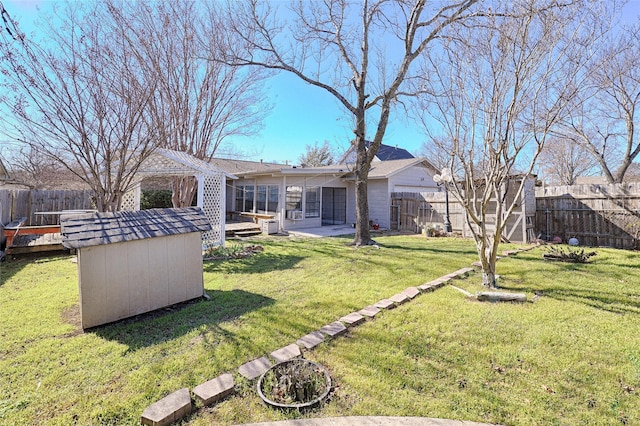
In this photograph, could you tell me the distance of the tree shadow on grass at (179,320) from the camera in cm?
345

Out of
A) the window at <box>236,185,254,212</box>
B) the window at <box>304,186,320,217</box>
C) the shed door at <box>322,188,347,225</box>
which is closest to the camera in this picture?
the window at <box>304,186,320,217</box>

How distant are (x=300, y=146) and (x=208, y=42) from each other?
71.0 feet

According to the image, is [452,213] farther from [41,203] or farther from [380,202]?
[41,203]

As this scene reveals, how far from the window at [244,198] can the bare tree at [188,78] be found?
457 cm

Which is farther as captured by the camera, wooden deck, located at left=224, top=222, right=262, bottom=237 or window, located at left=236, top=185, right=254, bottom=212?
window, located at left=236, top=185, right=254, bottom=212

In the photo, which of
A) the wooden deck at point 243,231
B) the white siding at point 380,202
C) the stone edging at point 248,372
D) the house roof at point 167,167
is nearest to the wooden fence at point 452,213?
the white siding at point 380,202

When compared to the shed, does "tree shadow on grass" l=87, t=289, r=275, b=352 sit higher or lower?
lower

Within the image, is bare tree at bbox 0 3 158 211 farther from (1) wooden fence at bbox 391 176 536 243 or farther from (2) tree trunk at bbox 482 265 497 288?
(1) wooden fence at bbox 391 176 536 243

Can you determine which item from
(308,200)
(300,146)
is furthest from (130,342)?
(300,146)

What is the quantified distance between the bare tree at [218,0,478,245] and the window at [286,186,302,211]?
4.76 meters

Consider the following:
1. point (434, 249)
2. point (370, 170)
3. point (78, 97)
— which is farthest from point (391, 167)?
point (78, 97)

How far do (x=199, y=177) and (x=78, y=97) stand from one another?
3.30m

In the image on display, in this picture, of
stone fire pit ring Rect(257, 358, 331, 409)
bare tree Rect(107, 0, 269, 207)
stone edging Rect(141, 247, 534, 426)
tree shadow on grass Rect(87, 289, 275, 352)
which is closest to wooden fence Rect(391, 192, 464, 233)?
bare tree Rect(107, 0, 269, 207)

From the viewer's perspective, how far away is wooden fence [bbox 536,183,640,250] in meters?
8.83
